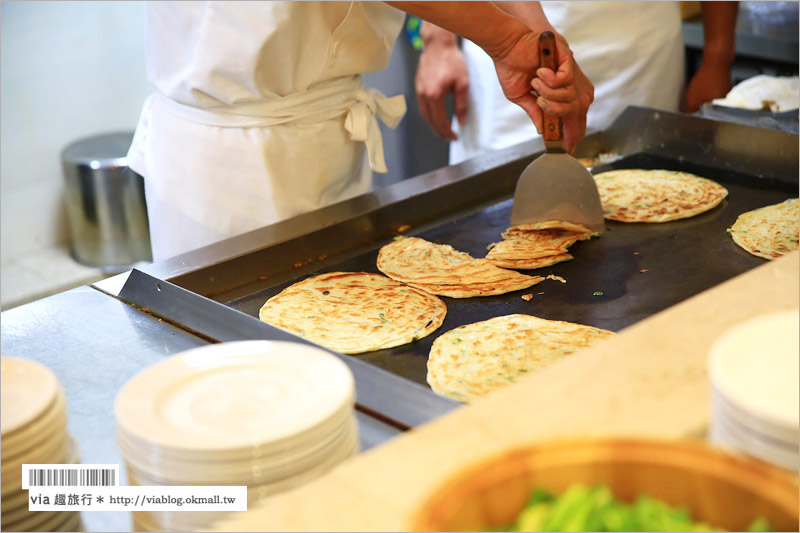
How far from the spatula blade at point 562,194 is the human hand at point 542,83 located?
0.14 m

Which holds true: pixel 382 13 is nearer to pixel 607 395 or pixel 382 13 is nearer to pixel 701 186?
pixel 701 186

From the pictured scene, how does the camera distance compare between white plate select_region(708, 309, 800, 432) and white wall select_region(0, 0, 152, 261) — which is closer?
white plate select_region(708, 309, 800, 432)

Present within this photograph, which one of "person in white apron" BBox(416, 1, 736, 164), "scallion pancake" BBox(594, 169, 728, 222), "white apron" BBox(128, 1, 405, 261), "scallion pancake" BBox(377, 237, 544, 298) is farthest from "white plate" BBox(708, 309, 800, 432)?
"person in white apron" BBox(416, 1, 736, 164)

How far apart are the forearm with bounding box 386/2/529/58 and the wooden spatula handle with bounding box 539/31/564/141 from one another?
0.07 m

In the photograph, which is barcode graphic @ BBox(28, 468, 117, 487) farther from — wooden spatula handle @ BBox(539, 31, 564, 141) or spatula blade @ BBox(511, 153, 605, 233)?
wooden spatula handle @ BBox(539, 31, 564, 141)

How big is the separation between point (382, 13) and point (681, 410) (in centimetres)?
177

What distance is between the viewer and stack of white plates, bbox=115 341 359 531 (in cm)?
87

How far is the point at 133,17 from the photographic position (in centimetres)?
466

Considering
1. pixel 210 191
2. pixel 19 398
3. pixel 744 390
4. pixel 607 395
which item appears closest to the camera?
pixel 744 390

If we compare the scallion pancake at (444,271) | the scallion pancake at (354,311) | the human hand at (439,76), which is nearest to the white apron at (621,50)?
the human hand at (439,76)

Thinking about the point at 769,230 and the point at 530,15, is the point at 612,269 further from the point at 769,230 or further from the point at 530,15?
the point at 530,15

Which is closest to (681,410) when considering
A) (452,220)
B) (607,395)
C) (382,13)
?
(607,395)

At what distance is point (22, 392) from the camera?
0.99 m

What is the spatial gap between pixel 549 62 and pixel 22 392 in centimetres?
162
